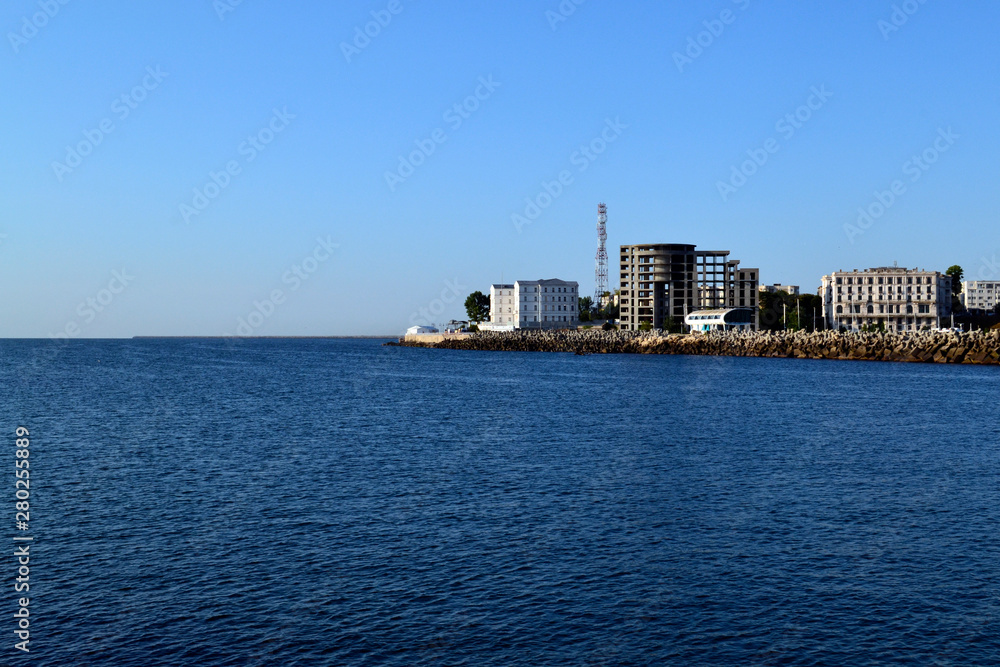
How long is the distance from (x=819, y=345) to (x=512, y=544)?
466 ft

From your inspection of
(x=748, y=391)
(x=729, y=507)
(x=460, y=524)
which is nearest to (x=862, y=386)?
(x=748, y=391)

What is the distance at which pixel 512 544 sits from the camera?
2369 centimetres

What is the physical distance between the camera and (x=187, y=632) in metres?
17.4

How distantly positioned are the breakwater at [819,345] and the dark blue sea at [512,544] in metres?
90.5

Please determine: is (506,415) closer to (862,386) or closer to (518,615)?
(518,615)

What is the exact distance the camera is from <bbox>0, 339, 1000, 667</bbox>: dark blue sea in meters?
17.0

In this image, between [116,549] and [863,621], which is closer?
[863,621]

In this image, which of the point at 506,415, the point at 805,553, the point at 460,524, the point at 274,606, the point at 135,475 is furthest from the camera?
the point at 506,415

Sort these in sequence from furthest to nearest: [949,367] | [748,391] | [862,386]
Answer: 1. [949,367]
2. [862,386]
3. [748,391]

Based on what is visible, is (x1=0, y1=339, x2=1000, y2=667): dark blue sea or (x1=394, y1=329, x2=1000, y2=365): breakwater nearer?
(x1=0, y1=339, x2=1000, y2=667): dark blue sea

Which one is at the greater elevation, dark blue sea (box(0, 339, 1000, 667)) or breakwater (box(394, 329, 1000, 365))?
breakwater (box(394, 329, 1000, 365))

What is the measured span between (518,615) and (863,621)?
755 centimetres

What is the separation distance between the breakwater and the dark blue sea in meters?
90.5

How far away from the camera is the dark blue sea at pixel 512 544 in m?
17.0
